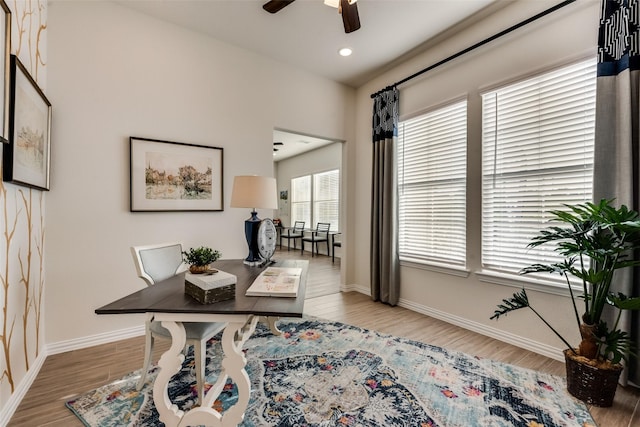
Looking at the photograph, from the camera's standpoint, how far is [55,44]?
2.28 meters

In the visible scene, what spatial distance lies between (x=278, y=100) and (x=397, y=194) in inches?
73.4

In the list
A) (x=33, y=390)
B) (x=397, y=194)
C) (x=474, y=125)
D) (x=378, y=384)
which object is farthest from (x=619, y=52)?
(x=33, y=390)

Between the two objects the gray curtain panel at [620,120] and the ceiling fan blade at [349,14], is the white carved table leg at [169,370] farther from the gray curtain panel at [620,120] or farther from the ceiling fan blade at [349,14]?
the gray curtain panel at [620,120]

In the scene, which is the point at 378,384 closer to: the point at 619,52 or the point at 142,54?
the point at 619,52

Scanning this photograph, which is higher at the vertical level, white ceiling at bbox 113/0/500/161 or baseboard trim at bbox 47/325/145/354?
white ceiling at bbox 113/0/500/161

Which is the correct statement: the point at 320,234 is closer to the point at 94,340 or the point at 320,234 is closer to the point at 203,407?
the point at 94,340

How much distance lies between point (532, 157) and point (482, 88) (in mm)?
818

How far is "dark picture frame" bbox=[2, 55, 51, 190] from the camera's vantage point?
1.54 meters

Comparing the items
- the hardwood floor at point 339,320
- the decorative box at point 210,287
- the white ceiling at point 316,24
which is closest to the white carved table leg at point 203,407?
the decorative box at point 210,287

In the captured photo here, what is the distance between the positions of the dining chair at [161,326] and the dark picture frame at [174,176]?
31.4 inches

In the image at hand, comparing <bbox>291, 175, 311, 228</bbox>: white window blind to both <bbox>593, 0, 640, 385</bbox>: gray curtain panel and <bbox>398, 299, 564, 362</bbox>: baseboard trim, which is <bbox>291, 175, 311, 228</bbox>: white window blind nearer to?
<bbox>398, 299, 564, 362</bbox>: baseboard trim

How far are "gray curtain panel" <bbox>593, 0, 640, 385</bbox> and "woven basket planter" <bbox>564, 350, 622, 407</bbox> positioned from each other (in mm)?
350

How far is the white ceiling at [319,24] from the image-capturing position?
8.32ft

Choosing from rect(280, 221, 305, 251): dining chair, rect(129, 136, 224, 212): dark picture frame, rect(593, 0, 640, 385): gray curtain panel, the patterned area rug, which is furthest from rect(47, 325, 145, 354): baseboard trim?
rect(280, 221, 305, 251): dining chair
